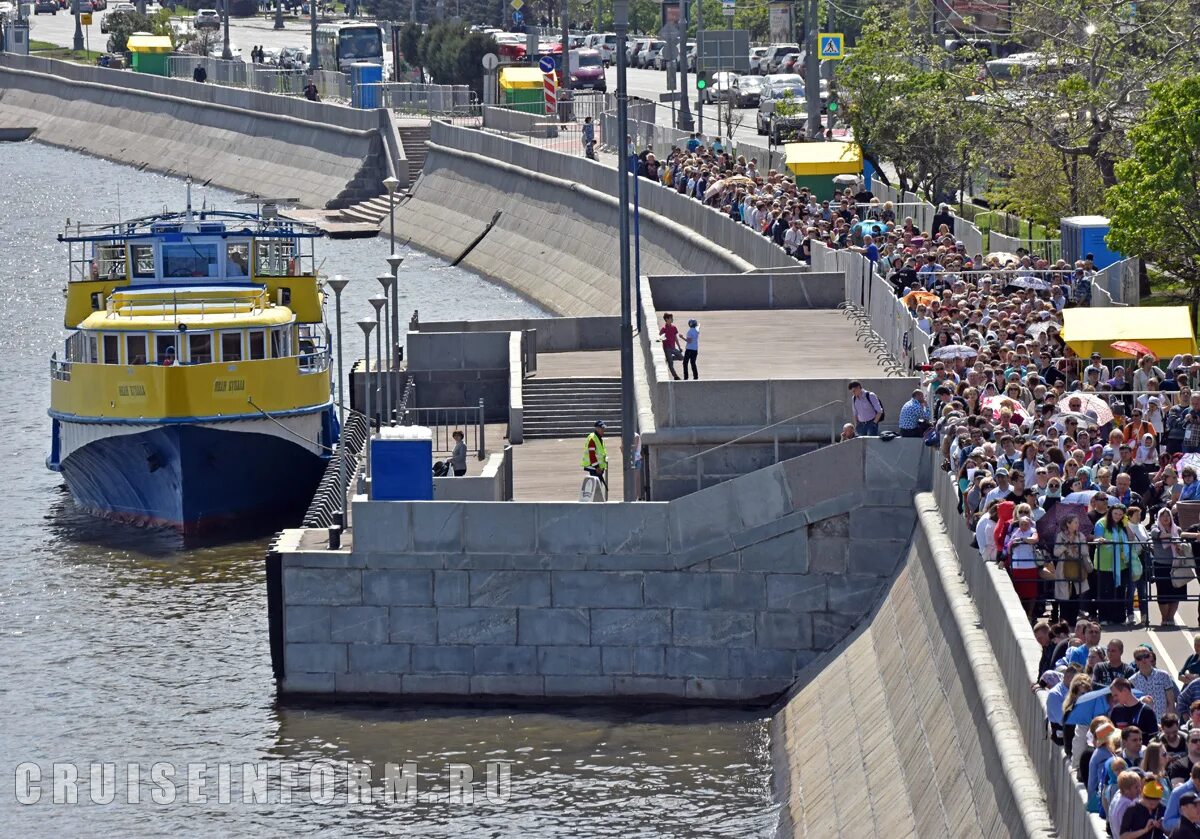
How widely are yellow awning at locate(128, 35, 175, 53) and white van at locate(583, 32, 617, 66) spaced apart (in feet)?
71.3

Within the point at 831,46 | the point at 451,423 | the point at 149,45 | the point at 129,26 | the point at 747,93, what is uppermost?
the point at 129,26

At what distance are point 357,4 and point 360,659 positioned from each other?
138934mm

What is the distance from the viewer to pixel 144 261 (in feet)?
146

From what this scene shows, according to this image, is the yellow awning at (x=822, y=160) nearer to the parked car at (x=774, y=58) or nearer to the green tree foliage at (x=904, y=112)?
the green tree foliage at (x=904, y=112)

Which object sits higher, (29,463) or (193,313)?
(193,313)

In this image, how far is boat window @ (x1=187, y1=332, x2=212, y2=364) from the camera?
39938 mm

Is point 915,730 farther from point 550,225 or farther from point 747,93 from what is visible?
point 747,93

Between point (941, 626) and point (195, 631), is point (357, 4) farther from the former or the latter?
point (941, 626)

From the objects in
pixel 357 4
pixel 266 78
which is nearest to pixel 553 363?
pixel 266 78

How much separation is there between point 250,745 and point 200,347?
13.4m

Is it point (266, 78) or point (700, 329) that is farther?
point (266, 78)

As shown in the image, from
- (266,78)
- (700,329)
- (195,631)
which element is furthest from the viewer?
(266,78)

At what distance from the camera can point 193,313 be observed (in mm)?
41031

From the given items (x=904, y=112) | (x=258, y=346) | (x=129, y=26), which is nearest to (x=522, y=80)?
(x=904, y=112)
